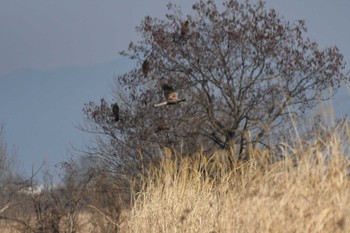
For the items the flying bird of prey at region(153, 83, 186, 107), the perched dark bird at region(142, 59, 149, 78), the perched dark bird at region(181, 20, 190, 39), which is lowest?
the flying bird of prey at region(153, 83, 186, 107)

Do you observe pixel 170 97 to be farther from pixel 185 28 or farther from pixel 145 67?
pixel 185 28

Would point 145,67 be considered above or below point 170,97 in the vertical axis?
above

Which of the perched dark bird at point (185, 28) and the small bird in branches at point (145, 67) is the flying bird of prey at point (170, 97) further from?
the perched dark bird at point (185, 28)

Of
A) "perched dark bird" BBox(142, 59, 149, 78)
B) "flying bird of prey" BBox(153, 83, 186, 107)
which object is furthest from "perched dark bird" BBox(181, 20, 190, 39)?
"flying bird of prey" BBox(153, 83, 186, 107)

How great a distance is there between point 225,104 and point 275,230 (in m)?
13.4

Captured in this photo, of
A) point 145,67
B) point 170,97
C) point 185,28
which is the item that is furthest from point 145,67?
point 170,97

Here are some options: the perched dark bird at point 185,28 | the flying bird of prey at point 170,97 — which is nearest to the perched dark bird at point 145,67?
the perched dark bird at point 185,28

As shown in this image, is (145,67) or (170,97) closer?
(170,97)

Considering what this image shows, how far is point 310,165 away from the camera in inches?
264

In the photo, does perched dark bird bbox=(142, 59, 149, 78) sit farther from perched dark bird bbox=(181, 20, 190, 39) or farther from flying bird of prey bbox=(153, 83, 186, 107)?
flying bird of prey bbox=(153, 83, 186, 107)

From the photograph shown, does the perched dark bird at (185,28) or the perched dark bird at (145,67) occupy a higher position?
the perched dark bird at (185,28)

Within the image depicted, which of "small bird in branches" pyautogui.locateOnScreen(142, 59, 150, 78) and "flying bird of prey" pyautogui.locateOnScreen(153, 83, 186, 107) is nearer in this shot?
"flying bird of prey" pyautogui.locateOnScreen(153, 83, 186, 107)

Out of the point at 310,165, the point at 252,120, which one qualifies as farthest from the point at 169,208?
the point at 252,120

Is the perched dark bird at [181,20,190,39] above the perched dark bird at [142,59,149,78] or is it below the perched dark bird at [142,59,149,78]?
above
